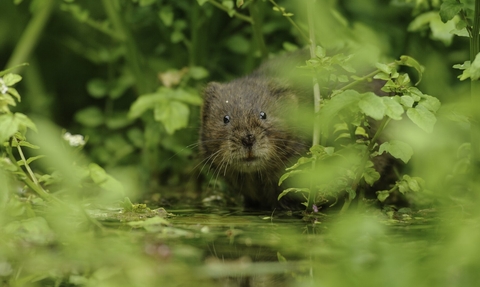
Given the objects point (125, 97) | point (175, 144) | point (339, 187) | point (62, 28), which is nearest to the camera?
point (339, 187)

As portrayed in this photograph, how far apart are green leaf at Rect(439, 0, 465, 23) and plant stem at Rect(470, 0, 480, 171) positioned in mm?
193

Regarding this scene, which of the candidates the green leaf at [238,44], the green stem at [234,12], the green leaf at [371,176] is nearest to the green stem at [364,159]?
the green leaf at [371,176]

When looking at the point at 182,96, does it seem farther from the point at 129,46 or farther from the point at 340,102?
the point at 340,102

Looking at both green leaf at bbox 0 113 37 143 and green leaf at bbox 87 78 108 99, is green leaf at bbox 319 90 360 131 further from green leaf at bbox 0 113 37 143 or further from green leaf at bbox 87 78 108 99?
green leaf at bbox 87 78 108 99

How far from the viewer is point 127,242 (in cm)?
292

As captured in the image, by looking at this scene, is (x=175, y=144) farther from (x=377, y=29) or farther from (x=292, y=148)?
(x=377, y=29)

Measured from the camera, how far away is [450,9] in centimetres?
324

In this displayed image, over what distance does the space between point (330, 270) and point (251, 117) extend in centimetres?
172

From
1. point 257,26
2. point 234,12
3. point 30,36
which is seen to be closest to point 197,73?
point 257,26

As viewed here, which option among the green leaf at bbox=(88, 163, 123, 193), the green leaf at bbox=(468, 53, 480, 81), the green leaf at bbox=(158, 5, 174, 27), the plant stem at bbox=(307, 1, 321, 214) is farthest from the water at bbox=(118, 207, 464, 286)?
A: the green leaf at bbox=(158, 5, 174, 27)

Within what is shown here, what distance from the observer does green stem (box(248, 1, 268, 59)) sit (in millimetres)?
4543

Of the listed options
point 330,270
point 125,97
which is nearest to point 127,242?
point 330,270

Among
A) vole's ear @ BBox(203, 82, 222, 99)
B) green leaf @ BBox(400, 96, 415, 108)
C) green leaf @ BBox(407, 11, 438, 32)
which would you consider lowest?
vole's ear @ BBox(203, 82, 222, 99)

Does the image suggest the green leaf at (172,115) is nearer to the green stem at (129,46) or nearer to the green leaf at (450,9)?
the green stem at (129,46)
